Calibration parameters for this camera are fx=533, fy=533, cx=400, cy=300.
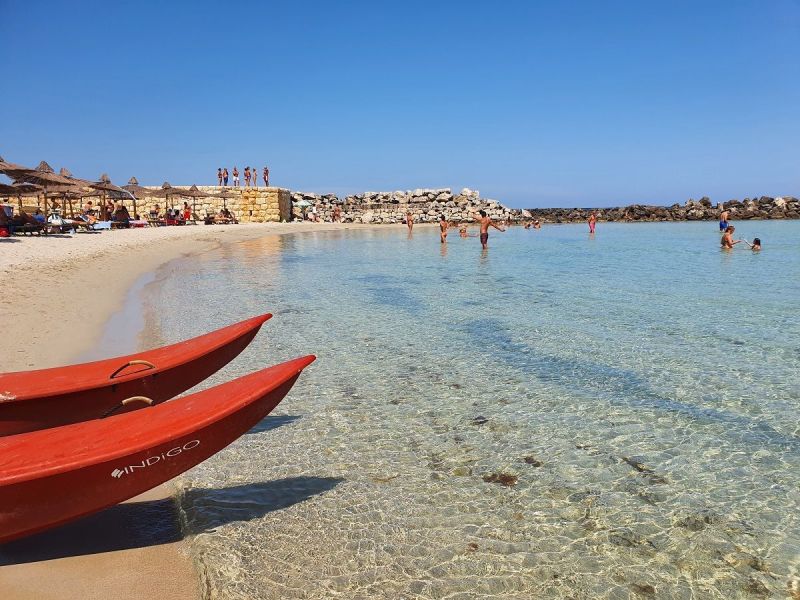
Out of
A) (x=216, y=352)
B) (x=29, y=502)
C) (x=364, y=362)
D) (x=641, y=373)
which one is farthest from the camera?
(x=364, y=362)

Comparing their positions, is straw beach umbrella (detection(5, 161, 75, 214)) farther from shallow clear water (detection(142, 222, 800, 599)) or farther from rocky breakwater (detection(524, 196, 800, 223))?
rocky breakwater (detection(524, 196, 800, 223))

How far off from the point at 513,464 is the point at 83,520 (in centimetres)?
282

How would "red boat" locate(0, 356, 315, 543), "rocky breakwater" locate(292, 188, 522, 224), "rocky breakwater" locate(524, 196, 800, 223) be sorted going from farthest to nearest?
"rocky breakwater" locate(524, 196, 800, 223)
"rocky breakwater" locate(292, 188, 522, 224)
"red boat" locate(0, 356, 315, 543)

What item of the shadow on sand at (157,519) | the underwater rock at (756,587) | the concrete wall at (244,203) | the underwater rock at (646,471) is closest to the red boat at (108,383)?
the shadow on sand at (157,519)

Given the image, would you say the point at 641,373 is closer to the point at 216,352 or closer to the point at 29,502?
the point at 216,352

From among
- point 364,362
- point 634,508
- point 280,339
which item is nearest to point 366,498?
point 634,508

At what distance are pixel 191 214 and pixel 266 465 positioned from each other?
1598 inches

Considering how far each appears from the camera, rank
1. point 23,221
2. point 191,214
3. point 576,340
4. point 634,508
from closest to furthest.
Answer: point 634,508 < point 576,340 < point 23,221 < point 191,214

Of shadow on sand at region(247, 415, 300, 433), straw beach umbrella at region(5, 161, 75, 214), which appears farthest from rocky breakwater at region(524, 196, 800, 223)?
shadow on sand at region(247, 415, 300, 433)

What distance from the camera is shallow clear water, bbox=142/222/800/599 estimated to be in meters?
2.79

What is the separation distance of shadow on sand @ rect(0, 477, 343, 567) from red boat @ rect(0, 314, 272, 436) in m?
0.65

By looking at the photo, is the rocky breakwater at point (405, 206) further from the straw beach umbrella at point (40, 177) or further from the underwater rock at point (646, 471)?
the underwater rock at point (646, 471)

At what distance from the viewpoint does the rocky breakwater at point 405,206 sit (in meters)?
54.2

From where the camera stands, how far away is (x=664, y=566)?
2836 millimetres
